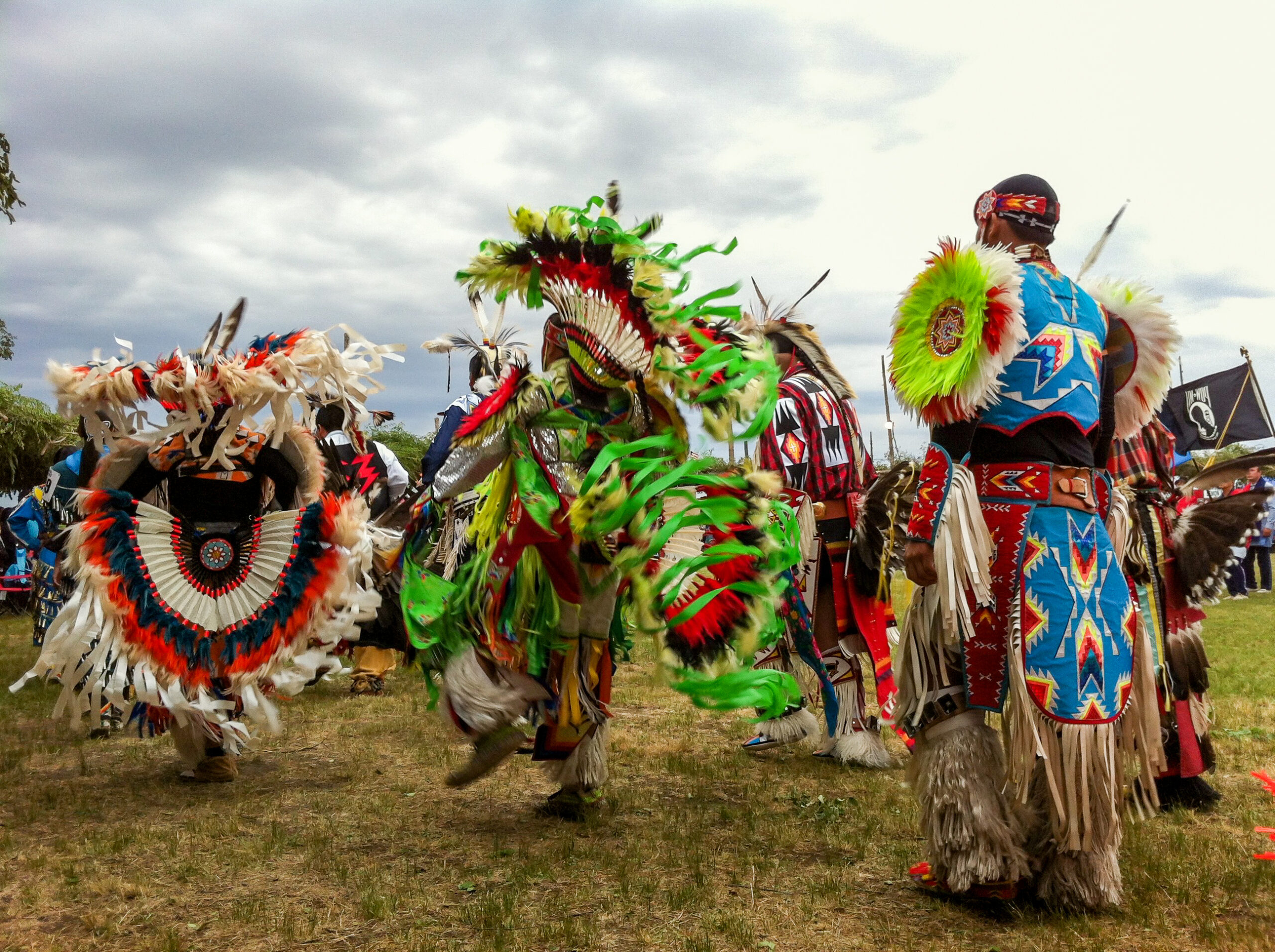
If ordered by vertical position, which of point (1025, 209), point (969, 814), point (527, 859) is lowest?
point (527, 859)

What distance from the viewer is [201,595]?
4055 millimetres

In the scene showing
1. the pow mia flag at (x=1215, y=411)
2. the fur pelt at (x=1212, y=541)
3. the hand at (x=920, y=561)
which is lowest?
the hand at (x=920, y=561)

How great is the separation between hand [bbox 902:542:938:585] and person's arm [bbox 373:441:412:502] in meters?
4.30

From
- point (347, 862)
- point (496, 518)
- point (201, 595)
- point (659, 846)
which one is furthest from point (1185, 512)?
point (201, 595)

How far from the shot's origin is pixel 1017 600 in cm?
267

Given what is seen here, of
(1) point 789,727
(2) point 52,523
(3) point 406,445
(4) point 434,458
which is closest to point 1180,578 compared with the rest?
(1) point 789,727

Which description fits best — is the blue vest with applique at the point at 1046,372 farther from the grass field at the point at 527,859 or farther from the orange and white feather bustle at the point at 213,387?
the orange and white feather bustle at the point at 213,387

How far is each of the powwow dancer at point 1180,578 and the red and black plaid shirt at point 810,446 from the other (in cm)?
126

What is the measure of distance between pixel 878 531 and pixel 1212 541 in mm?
1317

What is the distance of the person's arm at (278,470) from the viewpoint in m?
4.35

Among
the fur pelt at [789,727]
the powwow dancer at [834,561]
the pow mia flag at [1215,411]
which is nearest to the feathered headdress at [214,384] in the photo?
the powwow dancer at [834,561]

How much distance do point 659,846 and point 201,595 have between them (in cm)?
212

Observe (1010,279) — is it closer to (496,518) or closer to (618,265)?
(618,265)

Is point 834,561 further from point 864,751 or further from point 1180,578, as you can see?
point 1180,578
